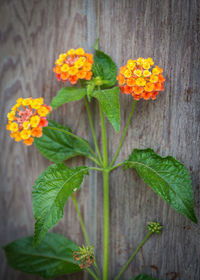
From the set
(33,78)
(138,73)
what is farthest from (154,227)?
(33,78)

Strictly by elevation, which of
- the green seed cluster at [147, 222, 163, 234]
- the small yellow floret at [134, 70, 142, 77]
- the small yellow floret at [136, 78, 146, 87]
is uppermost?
the small yellow floret at [134, 70, 142, 77]

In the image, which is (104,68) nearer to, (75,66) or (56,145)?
(75,66)

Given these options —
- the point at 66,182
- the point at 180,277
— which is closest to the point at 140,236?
the point at 180,277

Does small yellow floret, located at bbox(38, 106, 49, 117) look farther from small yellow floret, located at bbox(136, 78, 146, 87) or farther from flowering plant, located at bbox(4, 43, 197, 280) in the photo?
small yellow floret, located at bbox(136, 78, 146, 87)

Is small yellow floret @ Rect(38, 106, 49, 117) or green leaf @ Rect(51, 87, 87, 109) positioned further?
green leaf @ Rect(51, 87, 87, 109)

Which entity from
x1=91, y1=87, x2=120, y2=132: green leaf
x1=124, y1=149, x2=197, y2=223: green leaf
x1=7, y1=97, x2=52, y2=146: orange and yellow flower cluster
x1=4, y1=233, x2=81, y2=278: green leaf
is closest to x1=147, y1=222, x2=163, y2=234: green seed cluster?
x1=124, y1=149, x2=197, y2=223: green leaf

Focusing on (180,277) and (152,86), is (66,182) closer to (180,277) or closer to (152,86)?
(152,86)
